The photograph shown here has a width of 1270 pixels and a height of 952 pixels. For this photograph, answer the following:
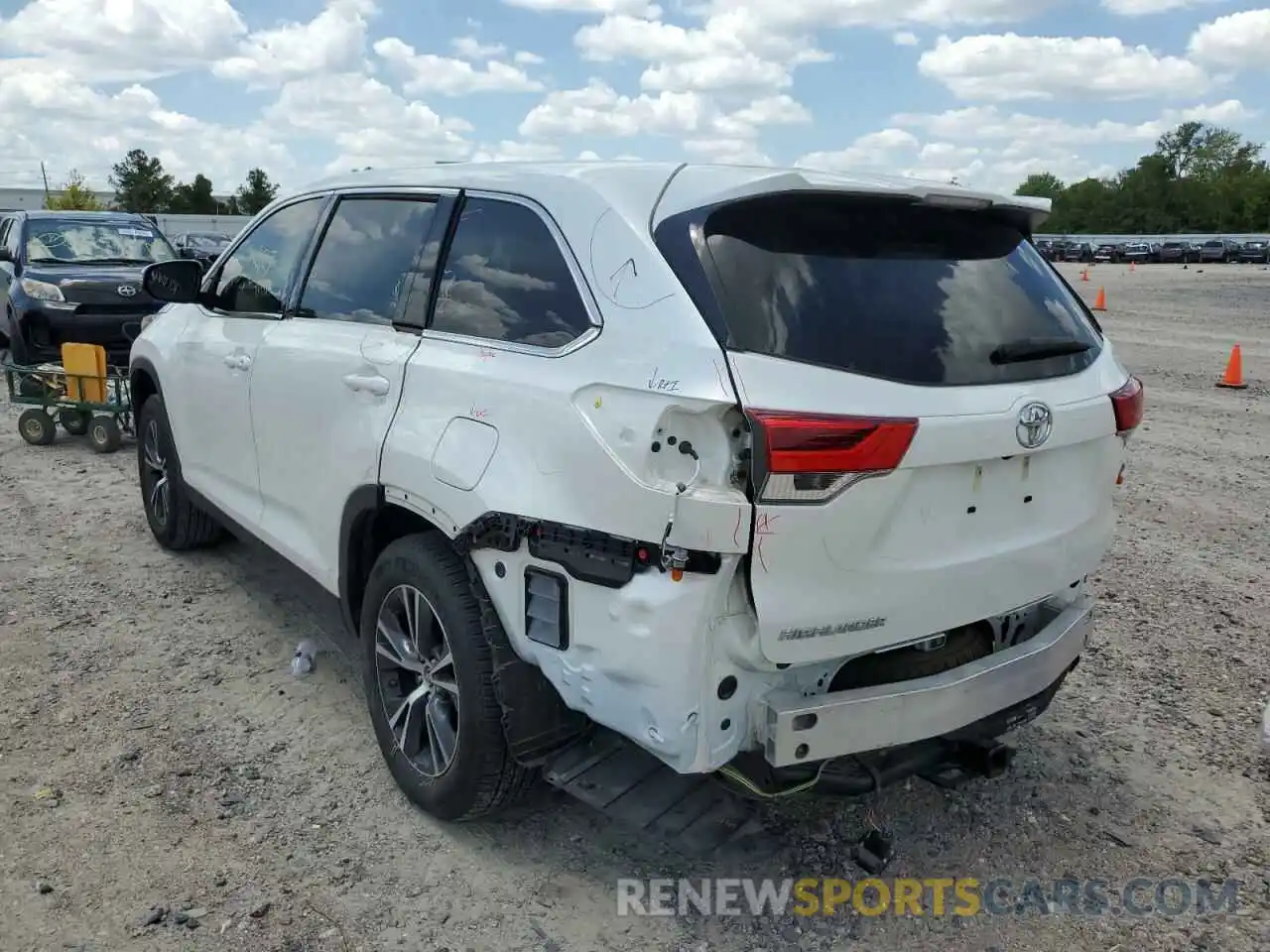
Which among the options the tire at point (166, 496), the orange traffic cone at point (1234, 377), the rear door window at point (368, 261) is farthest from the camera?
the orange traffic cone at point (1234, 377)

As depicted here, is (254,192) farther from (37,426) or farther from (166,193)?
(37,426)

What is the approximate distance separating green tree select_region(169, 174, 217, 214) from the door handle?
92.4 m

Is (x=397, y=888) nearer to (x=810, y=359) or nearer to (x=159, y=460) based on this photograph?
(x=810, y=359)

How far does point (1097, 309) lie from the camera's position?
24.2 metres

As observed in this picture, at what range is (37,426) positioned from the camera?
28.9 feet

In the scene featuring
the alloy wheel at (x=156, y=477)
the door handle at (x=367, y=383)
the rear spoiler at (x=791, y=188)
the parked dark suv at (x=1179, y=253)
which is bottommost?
the alloy wheel at (x=156, y=477)

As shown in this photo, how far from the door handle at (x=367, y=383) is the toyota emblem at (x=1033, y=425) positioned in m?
1.89

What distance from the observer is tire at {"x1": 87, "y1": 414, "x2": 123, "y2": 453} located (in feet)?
27.8

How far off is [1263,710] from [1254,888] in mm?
1277

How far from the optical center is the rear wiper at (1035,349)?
278cm

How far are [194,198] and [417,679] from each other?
95801 mm

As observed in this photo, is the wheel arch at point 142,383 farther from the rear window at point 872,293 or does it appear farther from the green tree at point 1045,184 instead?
the green tree at point 1045,184

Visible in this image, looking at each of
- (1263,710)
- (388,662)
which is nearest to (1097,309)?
(1263,710)

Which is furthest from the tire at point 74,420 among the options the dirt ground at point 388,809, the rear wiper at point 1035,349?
the rear wiper at point 1035,349
